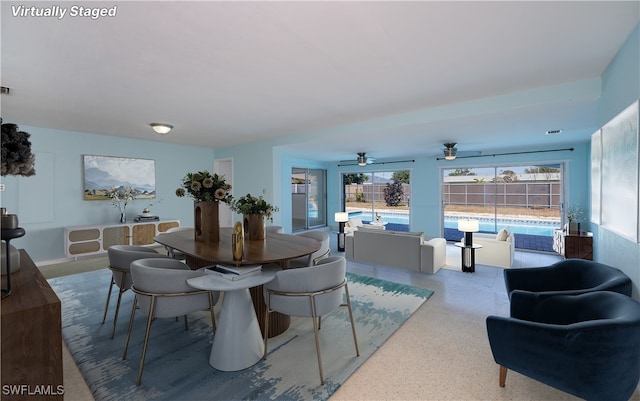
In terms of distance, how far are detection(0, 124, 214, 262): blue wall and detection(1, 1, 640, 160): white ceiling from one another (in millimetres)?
693

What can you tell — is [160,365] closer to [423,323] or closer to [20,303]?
[20,303]

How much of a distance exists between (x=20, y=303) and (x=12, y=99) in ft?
11.3

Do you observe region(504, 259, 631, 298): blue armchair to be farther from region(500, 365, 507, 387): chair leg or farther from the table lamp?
the table lamp

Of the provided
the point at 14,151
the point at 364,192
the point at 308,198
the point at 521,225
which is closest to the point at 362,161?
the point at 364,192

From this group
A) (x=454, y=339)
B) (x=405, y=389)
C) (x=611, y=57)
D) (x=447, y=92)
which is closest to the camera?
(x=405, y=389)

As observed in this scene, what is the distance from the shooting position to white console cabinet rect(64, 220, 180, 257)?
502cm

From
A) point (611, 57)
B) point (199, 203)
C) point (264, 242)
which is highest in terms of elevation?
point (611, 57)

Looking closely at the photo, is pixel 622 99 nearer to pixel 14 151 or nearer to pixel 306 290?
pixel 306 290

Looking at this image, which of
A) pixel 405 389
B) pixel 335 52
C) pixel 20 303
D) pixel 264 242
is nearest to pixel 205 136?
pixel 264 242

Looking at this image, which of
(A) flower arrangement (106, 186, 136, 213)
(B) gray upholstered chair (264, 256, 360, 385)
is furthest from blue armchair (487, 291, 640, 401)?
(A) flower arrangement (106, 186, 136, 213)

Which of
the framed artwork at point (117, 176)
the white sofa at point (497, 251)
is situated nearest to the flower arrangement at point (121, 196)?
the framed artwork at point (117, 176)

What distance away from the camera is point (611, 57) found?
2344 mm

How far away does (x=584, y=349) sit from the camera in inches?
58.8

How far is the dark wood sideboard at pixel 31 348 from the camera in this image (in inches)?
42.5
